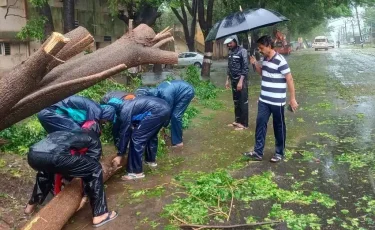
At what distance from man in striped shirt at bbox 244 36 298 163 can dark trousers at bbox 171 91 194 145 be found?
1.41m

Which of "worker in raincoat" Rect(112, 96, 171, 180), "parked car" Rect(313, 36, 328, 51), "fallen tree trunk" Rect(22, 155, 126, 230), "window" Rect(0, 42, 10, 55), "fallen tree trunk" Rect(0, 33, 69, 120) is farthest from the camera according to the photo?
"parked car" Rect(313, 36, 328, 51)

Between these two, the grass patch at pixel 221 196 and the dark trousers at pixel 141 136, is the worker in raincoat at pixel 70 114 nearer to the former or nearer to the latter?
the dark trousers at pixel 141 136

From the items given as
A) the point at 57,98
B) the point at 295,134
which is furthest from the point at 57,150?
the point at 295,134

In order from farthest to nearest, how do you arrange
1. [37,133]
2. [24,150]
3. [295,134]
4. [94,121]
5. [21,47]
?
[21,47] → [295,134] → [37,133] → [24,150] → [94,121]

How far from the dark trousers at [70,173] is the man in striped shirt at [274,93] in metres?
2.59

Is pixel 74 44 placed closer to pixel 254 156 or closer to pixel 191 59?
pixel 254 156

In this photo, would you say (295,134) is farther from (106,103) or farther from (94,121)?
(94,121)

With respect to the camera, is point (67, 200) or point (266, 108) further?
point (266, 108)

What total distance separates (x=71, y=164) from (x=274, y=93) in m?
3.04

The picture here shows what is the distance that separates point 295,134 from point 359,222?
361cm

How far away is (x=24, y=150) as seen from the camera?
5980 mm

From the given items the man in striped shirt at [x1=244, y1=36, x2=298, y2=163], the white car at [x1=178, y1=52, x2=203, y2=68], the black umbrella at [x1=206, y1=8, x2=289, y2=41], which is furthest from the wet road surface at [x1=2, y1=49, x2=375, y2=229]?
the white car at [x1=178, y1=52, x2=203, y2=68]

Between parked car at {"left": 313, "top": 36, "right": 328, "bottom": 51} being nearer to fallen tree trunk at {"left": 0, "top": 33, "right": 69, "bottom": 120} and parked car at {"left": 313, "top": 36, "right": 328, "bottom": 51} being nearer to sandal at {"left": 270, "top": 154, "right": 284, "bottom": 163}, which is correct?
sandal at {"left": 270, "top": 154, "right": 284, "bottom": 163}

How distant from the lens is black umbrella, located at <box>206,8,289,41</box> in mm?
6434
